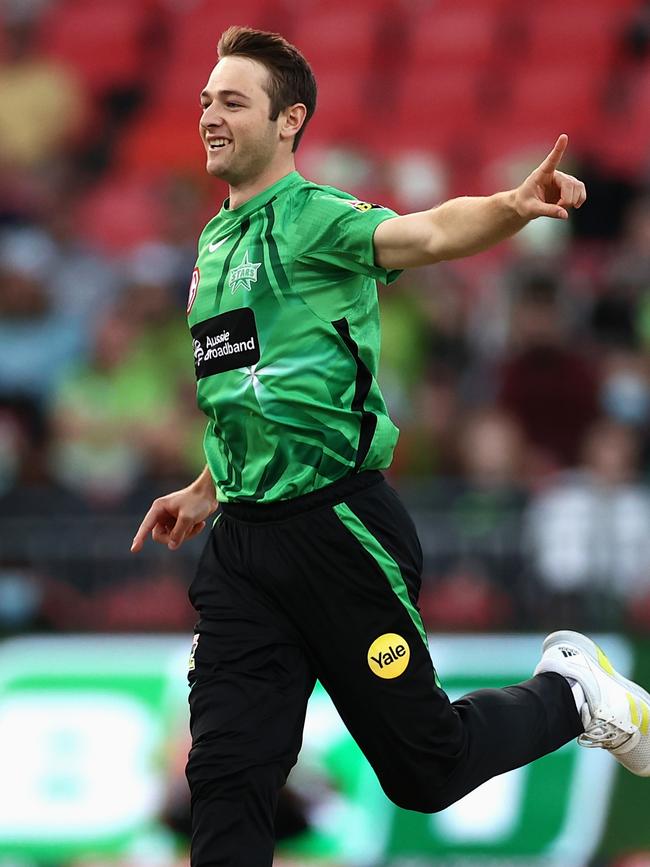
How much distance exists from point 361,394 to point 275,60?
3.28 feet

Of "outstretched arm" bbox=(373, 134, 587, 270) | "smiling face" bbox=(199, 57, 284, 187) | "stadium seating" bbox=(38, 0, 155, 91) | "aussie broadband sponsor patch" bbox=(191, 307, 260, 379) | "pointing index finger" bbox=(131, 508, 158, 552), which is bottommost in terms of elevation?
"pointing index finger" bbox=(131, 508, 158, 552)

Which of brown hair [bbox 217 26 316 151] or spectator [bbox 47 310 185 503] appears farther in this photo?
spectator [bbox 47 310 185 503]

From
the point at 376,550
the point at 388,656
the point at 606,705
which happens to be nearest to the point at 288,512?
the point at 376,550

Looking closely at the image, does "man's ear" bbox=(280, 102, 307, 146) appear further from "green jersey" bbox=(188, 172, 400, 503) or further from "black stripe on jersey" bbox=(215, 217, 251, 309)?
"black stripe on jersey" bbox=(215, 217, 251, 309)

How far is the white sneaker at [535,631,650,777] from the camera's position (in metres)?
5.17

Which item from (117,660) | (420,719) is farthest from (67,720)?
(420,719)

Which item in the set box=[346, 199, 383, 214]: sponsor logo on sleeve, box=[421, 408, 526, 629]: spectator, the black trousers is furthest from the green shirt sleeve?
box=[421, 408, 526, 629]: spectator

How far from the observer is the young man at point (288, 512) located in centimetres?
465

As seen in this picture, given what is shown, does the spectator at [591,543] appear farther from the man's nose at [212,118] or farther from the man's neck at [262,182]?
the man's nose at [212,118]

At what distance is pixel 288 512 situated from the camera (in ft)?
15.7

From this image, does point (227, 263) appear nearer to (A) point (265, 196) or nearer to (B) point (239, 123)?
(A) point (265, 196)

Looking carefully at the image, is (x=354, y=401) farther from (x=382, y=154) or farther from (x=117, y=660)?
(x=382, y=154)

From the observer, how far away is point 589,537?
819cm

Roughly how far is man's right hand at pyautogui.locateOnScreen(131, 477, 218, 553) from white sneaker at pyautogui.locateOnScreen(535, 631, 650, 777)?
1.18m
